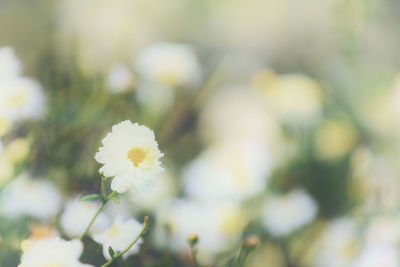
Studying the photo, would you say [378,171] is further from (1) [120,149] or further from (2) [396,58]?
(1) [120,149]

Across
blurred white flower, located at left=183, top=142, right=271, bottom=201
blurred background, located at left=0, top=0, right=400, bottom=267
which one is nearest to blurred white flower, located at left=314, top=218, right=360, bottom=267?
blurred background, located at left=0, top=0, right=400, bottom=267

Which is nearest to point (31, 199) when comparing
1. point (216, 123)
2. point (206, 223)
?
point (206, 223)

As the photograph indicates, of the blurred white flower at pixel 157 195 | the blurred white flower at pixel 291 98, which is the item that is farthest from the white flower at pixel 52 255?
the blurred white flower at pixel 291 98

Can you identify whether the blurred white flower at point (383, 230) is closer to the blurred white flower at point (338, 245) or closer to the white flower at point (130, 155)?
the blurred white flower at point (338, 245)

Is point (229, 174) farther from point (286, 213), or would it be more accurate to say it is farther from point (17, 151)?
point (17, 151)

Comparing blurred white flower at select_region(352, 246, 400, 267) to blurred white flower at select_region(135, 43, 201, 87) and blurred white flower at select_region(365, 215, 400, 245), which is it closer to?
blurred white flower at select_region(365, 215, 400, 245)

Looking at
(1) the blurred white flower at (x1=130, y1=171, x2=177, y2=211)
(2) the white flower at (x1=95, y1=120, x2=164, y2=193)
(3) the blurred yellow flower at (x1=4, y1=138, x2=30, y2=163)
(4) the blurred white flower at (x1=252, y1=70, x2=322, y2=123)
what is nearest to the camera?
(2) the white flower at (x1=95, y1=120, x2=164, y2=193)
